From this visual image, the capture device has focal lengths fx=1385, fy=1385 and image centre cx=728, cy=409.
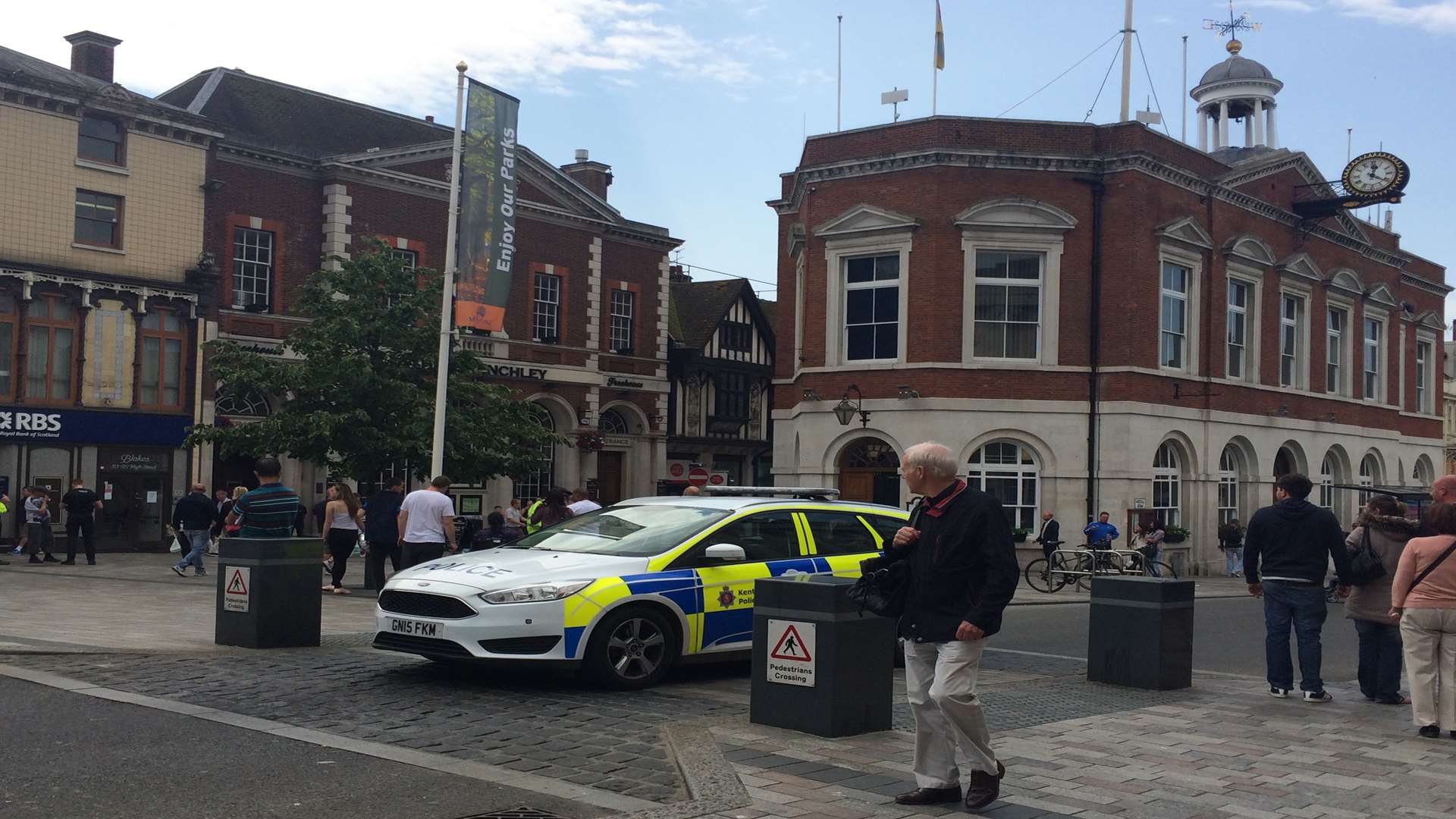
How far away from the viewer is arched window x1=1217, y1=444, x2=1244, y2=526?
32.9 metres

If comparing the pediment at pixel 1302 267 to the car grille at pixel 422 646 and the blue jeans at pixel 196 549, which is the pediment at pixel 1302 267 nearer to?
the blue jeans at pixel 196 549

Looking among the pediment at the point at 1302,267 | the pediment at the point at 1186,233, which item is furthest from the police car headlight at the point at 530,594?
the pediment at the point at 1302,267

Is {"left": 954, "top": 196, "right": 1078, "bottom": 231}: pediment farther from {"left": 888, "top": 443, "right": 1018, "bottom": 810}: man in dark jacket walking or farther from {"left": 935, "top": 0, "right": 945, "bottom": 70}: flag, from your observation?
{"left": 888, "top": 443, "right": 1018, "bottom": 810}: man in dark jacket walking

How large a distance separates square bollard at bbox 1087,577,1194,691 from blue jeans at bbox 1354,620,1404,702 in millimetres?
1305

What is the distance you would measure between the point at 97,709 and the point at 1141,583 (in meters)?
7.72

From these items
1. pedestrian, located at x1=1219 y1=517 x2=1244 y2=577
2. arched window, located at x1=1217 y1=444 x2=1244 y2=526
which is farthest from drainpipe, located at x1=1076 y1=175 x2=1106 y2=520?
arched window, located at x1=1217 y1=444 x2=1244 y2=526

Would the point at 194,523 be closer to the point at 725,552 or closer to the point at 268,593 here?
the point at 268,593

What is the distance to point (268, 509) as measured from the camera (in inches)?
473

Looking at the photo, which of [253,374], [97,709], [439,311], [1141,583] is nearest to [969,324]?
[439,311]

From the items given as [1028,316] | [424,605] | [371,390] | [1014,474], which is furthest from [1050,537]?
[424,605]

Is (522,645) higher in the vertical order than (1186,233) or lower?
lower

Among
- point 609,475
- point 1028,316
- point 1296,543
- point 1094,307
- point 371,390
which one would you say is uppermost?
point 1094,307

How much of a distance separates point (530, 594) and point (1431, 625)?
6.05 m

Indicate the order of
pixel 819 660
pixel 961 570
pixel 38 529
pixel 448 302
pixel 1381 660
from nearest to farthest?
pixel 961 570 < pixel 819 660 < pixel 1381 660 < pixel 448 302 < pixel 38 529
